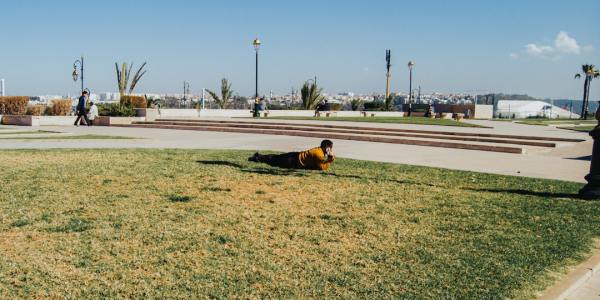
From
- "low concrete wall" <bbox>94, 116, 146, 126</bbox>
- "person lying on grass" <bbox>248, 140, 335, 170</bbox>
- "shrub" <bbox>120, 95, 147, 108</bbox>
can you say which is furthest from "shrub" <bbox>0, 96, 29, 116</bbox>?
"person lying on grass" <bbox>248, 140, 335, 170</bbox>

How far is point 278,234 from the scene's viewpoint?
5.23m

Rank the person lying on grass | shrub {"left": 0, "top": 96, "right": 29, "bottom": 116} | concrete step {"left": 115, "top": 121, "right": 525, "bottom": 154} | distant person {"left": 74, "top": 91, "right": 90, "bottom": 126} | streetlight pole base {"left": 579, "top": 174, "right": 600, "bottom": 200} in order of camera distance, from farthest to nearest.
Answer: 1. shrub {"left": 0, "top": 96, "right": 29, "bottom": 116}
2. distant person {"left": 74, "top": 91, "right": 90, "bottom": 126}
3. concrete step {"left": 115, "top": 121, "right": 525, "bottom": 154}
4. the person lying on grass
5. streetlight pole base {"left": 579, "top": 174, "right": 600, "bottom": 200}

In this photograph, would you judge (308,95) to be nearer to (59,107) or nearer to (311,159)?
(59,107)

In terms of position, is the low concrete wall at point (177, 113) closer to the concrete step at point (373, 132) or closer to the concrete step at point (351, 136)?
the concrete step at point (351, 136)

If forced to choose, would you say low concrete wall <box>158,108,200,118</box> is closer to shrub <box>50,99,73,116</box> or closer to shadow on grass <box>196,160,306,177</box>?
shrub <box>50,99,73,116</box>

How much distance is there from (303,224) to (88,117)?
21603 mm

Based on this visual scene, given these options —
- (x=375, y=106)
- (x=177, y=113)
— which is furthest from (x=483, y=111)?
(x=177, y=113)

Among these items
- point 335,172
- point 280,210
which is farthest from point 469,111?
point 280,210

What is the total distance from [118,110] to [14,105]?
5.55 meters

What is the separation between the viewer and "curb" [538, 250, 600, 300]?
3799mm

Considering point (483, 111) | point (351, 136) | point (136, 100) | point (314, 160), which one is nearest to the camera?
point (314, 160)

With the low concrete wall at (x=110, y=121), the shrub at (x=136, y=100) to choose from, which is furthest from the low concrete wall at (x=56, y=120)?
the shrub at (x=136, y=100)

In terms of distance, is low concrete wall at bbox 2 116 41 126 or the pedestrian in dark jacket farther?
low concrete wall at bbox 2 116 41 126

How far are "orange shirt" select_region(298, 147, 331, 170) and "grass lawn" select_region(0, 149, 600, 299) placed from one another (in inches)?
11.8
